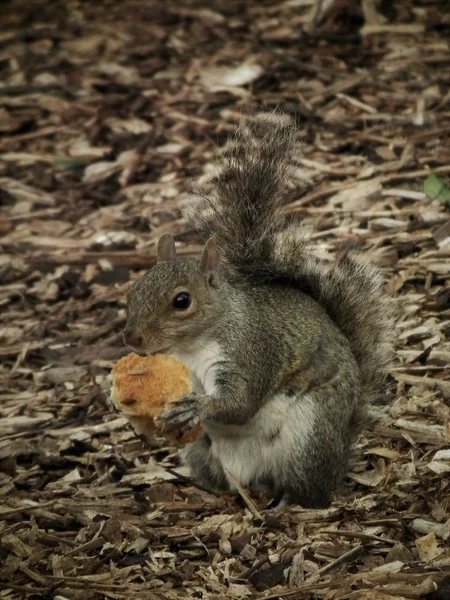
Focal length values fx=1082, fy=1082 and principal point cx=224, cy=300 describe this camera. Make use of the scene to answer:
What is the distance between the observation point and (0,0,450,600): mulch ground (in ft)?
12.8

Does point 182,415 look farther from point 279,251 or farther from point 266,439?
point 279,251

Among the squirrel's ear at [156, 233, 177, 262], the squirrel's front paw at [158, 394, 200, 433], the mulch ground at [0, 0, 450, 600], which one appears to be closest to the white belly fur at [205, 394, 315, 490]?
the mulch ground at [0, 0, 450, 600]

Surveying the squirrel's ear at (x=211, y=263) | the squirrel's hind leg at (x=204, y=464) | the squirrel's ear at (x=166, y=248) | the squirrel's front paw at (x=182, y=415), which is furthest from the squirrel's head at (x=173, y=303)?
the squirrel's hind leg at (x=204, y=464)

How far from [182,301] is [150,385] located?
36 centimetres

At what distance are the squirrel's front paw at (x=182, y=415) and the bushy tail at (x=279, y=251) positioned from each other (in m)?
0.79

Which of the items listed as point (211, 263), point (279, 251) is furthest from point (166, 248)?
point (279, 251)

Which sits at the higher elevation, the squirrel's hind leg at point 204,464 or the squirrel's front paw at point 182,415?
the squirrel's front paw at point 182,415

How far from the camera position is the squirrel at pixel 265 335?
13.6 feet

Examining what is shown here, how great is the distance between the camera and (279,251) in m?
4.60

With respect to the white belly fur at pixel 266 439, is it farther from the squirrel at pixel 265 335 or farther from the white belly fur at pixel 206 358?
the white belly fur at pixel 206 358

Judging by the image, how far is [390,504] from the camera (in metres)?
4.12

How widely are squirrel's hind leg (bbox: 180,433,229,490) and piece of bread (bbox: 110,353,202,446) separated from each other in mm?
509

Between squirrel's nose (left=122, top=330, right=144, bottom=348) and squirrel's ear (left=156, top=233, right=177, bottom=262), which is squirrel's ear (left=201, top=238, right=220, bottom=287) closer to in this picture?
squirrel's ear (left=156, top=233, right=177, bottom=262)

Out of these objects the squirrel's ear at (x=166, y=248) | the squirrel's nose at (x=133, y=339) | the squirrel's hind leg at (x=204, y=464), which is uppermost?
the squirrel's ear at (x=166, y=248)
